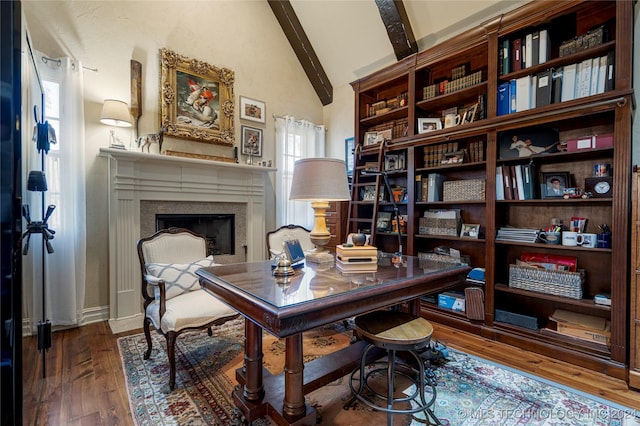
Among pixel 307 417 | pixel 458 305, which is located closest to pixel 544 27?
pixel 458 305

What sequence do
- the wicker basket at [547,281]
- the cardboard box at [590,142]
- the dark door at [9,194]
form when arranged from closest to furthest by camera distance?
1. the dark door at [9,194]
2. the cardboard box at [590,142]
3. the wicker basket at [547,281]

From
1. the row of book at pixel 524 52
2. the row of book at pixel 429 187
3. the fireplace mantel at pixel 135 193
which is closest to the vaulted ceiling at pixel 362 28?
the row of book at pixel 524 52

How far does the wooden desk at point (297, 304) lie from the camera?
1.05m

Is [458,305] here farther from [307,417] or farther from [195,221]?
[195,221]

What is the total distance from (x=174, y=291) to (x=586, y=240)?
3.01 metres

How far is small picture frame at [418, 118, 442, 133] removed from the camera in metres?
3.04

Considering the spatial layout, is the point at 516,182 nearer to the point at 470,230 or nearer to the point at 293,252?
the point at 470,230

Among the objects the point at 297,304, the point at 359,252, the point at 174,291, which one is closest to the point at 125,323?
the point at 174,291

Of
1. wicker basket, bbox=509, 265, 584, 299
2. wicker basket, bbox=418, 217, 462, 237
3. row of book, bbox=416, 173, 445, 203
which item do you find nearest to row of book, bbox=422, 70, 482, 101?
row of book, bbox=416, 173, 445, 203

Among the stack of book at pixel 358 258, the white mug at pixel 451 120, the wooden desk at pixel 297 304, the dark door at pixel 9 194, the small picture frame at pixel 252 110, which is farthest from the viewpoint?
the small picture frame at pixel 252 110

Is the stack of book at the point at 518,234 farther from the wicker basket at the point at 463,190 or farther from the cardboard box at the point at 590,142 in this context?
the cardboard box at the point at 590,142

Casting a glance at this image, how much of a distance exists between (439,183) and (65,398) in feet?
10.8

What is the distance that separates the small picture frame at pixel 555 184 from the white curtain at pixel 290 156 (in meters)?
2.77

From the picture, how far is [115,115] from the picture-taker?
2709mm
